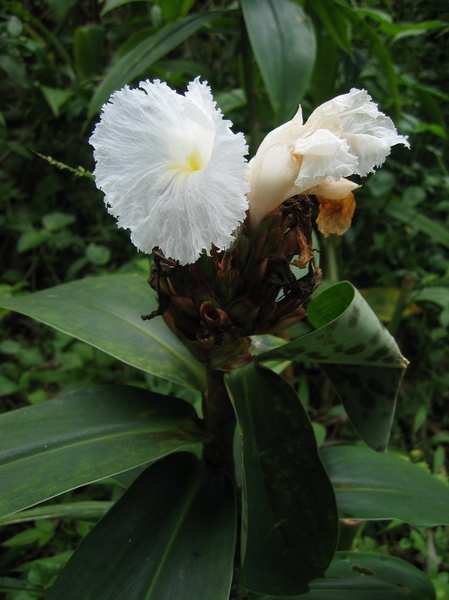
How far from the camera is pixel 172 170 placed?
54cm

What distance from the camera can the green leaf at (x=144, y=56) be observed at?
118 cm

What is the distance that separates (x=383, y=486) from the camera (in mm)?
843

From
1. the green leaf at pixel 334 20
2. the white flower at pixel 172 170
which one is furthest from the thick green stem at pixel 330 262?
the white flower at pixel 172 170

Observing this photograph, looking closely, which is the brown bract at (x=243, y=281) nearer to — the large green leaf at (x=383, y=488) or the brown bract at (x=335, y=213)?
the brown bract at (x=335, y=213)

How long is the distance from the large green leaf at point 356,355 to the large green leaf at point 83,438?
0.57 feet

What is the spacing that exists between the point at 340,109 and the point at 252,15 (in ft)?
2.37

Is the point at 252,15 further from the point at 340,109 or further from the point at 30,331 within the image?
the point at 30,331

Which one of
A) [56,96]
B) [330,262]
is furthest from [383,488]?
[56,96]

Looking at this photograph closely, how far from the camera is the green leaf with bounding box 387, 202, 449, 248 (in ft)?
5.76

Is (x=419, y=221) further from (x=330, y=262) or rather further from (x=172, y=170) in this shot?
(x=172, y=170)

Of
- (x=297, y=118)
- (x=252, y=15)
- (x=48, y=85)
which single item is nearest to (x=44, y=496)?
(x=297, y=118)

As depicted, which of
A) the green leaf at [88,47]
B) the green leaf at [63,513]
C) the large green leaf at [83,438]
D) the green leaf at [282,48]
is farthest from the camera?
the green leaf at [88,47]

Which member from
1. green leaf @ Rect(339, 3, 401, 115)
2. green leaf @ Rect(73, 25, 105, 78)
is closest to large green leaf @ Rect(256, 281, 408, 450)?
green leaf @ Rect(339, 3, 401, 115)

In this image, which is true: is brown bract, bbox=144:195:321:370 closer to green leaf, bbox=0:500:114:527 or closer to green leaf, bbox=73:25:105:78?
green leaf, bbox=0:500:114:527
